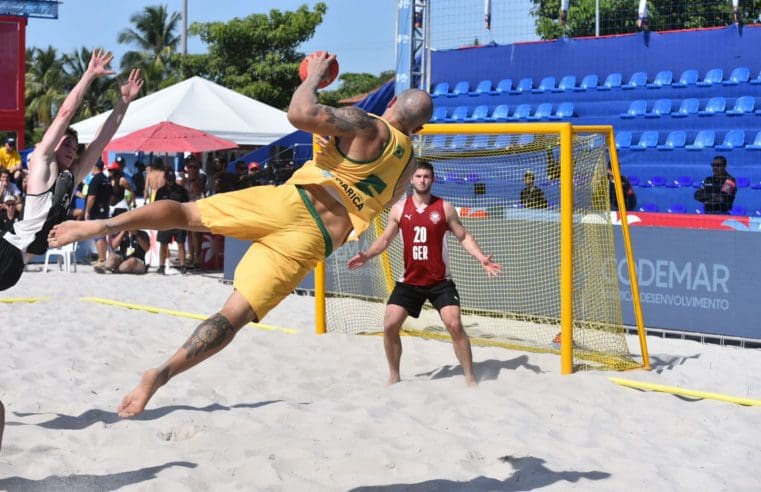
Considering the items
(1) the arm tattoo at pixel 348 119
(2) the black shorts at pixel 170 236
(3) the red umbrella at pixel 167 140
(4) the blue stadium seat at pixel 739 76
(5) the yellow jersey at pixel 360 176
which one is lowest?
(2) the black shorts at pixel 170 236

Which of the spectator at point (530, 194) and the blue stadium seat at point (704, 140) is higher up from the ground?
the blue stadium seat at point (704, 140)

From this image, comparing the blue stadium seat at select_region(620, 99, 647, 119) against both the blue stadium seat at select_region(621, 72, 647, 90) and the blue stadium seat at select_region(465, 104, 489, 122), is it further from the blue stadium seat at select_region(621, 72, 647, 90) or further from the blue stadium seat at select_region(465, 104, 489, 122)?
the blue stadium seat at select_region(465, 104, 489, 122)

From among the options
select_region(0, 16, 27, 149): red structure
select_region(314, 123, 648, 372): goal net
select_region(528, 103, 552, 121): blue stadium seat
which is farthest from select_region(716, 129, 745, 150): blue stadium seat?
select_region(0, 16, 27, 149): red structure

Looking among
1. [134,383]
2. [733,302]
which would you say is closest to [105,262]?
[134,383]

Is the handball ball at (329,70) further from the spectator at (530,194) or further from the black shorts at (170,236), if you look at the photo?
the black shorts at (170,236)

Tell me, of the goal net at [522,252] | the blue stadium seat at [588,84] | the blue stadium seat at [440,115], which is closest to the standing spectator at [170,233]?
the goal net at [522,252]

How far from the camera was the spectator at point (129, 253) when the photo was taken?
46.9 feet

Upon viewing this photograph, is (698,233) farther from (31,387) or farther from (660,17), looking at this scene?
(660,17)

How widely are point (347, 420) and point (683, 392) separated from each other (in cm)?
255

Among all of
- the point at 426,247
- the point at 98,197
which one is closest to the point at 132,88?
the point at 426,247

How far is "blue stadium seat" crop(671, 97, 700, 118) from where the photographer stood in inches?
651

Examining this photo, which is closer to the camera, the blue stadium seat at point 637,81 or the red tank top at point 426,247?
the red tank top at point 426,247

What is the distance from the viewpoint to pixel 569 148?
7234 mm

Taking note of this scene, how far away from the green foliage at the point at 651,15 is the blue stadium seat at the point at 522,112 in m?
1.61
